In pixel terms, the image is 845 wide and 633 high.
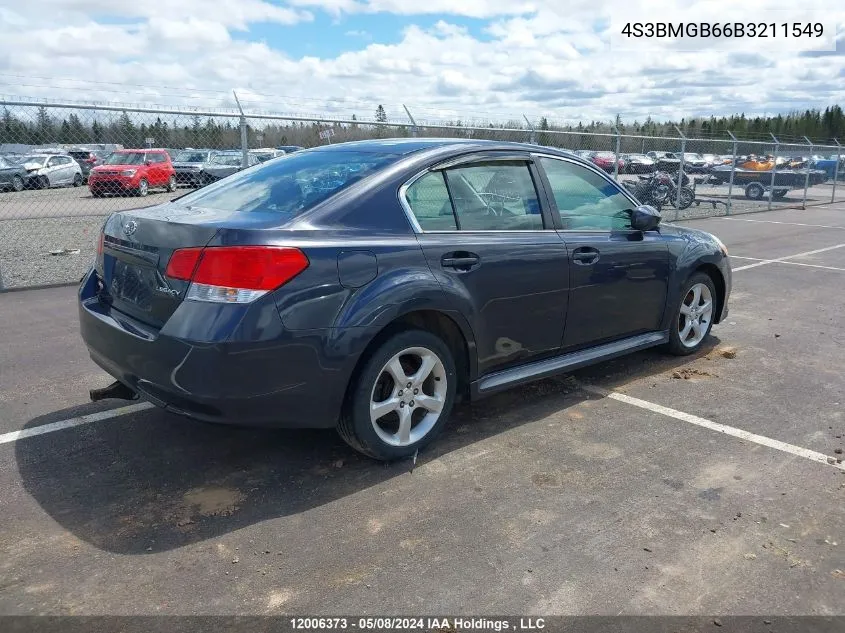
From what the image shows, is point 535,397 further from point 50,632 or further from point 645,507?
point 50,632

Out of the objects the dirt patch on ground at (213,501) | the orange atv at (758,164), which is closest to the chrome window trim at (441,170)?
the dirt patch on ground at (213,501)

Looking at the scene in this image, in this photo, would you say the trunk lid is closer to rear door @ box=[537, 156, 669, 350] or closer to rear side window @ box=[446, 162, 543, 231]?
rear side window @ box=[446, 162, 543, 231]

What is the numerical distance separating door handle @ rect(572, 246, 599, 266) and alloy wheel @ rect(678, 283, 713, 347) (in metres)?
1.31

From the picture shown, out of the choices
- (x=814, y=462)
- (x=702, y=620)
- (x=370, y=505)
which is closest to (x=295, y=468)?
(x=370, y=505)

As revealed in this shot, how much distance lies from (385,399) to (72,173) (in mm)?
7652

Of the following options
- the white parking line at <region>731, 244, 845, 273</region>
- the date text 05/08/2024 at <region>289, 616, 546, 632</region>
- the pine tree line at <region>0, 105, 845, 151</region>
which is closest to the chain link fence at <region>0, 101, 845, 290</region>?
the pine tree line at <region>0, 105, 845, 151</region>

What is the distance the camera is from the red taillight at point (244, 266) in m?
3.07

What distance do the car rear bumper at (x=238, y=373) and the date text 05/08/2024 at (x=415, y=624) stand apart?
1.00 meters

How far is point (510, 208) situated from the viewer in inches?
164

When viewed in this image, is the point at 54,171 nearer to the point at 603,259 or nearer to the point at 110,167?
the point at 110,167

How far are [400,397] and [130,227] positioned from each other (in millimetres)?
1606

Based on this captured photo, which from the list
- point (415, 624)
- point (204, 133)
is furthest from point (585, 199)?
point (204, 133)

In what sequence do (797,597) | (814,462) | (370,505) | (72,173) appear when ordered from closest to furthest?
(797,597) < (370,505) < (814,462) < (72,173)

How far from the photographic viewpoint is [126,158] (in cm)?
1125
